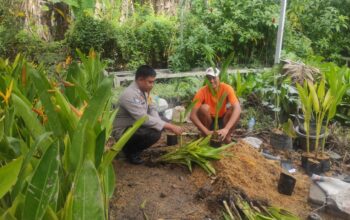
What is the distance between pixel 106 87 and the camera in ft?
5.32

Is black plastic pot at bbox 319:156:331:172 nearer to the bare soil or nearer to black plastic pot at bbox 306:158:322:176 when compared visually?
black plastic pot at bbox 306:158:322:176

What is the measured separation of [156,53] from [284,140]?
4.06 metres

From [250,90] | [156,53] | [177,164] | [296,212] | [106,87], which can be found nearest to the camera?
[106,87]

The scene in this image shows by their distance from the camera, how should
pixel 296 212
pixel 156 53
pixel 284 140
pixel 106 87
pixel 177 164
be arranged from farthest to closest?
1. pixel 156 53
2. pixel 284 140
3. pixel 177 164
4. pixel 296 212
5. pixel 106 87

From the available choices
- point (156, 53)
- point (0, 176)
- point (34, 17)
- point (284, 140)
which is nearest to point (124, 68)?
point (156, 53)

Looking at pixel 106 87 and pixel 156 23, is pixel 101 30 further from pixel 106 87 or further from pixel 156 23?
pixel 106 87

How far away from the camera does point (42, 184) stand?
117 cm

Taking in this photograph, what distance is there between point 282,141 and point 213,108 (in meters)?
0.93

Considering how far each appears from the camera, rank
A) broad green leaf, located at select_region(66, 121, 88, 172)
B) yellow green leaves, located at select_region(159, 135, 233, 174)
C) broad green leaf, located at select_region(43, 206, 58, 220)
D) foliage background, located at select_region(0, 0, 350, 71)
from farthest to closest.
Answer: foliage background, located at select_region(0, 0, 350, 71) < yellow green leaves, located at select_region(159, 135, 233, 174) < broad green leaf, located at select_region(66, 121, 88, 172) < broad green leaf, located at select_region(43, 206, 58, 220)

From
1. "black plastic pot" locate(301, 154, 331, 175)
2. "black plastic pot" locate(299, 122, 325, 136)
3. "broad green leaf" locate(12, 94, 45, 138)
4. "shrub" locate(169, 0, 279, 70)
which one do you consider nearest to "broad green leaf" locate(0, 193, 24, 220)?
"broad green leaf" locate(12, 94, 45, 138)

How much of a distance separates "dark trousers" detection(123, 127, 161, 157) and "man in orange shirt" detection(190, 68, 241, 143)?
54 cm

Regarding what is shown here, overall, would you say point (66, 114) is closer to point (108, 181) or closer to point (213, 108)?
point (108, 181)

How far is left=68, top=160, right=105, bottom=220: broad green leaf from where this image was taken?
3.79 feet

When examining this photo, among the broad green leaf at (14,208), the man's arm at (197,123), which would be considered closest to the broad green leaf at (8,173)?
the broad green leaf at (14,208)
